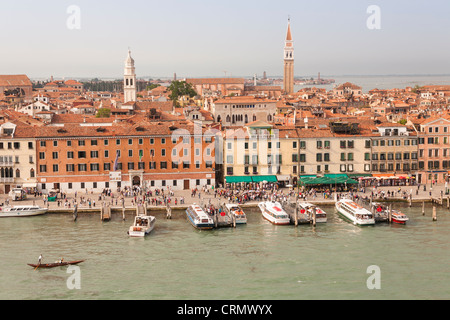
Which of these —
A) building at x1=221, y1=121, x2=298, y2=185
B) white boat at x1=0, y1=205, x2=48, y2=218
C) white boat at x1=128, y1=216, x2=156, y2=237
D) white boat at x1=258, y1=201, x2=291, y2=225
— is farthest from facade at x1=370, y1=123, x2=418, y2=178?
white boat at x1=0, y1=205, x2=48, y2=218

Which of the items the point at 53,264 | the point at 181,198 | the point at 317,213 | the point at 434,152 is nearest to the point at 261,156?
the point at 181,198

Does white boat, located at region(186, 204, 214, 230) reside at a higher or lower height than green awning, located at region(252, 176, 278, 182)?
lower

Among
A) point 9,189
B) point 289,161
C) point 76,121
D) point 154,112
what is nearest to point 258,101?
point 154,112

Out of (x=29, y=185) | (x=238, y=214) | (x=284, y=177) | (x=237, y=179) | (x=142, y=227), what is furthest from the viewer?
(x=284, y=177)

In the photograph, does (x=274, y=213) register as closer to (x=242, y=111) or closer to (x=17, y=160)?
(x=17, y=160)

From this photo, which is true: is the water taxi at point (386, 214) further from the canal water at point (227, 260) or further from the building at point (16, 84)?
the building at point (16, 84)

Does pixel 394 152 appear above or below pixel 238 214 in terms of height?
above

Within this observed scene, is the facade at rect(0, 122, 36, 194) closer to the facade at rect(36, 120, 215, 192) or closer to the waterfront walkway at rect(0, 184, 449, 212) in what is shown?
the facade at rect(36, 120, 215, 192)
